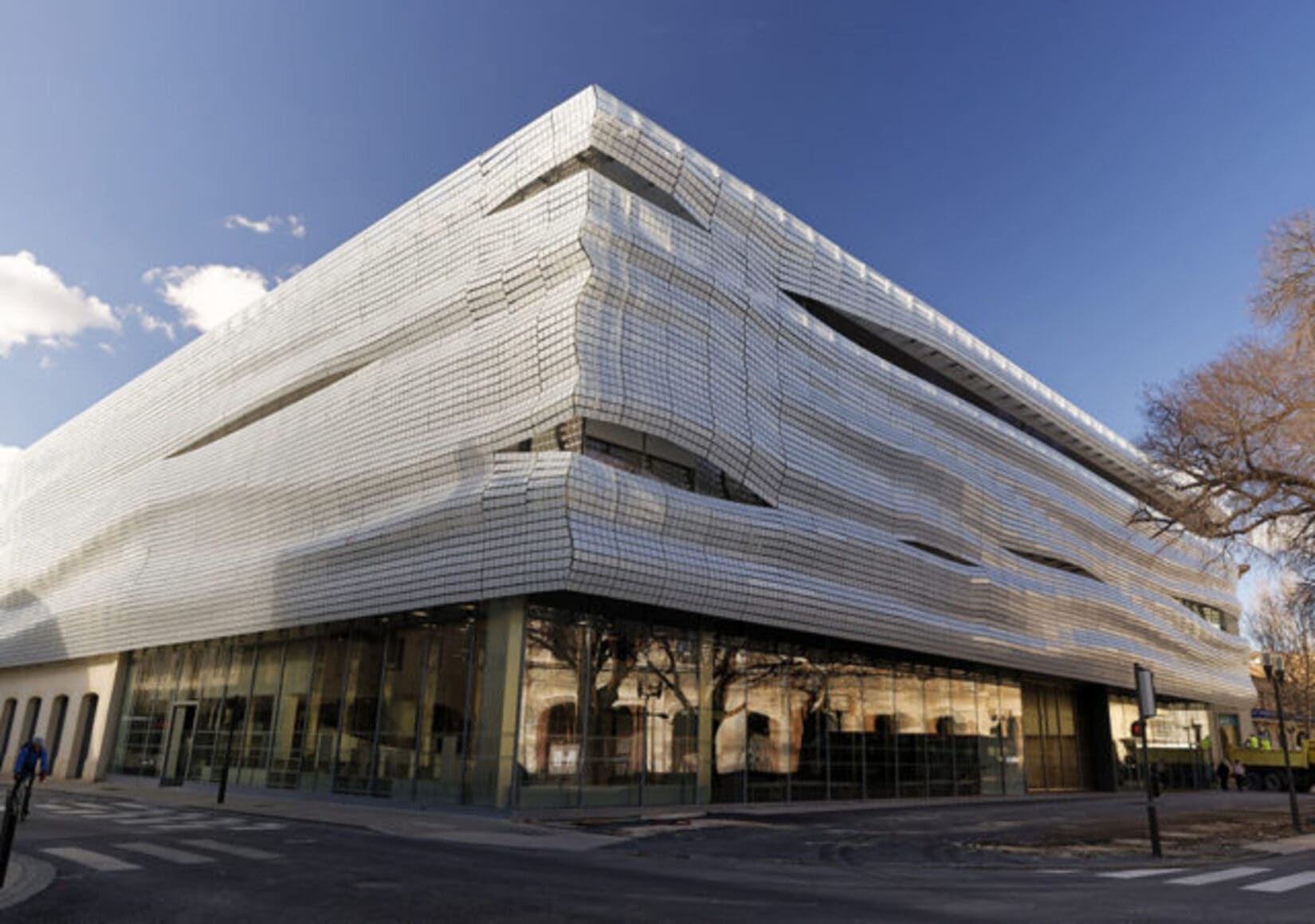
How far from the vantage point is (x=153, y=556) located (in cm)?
3881

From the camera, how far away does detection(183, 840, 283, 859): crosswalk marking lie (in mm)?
13594

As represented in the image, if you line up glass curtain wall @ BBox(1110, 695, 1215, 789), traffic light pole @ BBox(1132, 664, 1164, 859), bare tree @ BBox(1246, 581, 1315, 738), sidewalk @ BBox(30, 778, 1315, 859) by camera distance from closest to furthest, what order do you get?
traffic light pole @ BBox(1132, 664, 1164, 859) → sidewalk @ BBox(30, 778, 1315, 859) → glass curtain wall @ BBox(1110, 695, 1215, 789) → bare tree @ BBox(1246, 581, 1315, 738)

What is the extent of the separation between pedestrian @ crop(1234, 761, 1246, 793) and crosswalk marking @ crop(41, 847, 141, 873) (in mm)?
59978

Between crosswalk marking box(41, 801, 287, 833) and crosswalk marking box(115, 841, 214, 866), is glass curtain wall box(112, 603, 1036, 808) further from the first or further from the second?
crosswalk marking box(115, 841, 214, 866)

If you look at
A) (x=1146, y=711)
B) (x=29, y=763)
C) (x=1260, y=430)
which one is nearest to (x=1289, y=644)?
(x=1260, y=430)

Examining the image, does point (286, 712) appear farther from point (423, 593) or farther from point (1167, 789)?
point (1167, 789)

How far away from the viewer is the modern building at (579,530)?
2495cm

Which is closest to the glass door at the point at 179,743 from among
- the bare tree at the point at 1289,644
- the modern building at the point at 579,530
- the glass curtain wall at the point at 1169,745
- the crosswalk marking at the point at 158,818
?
the modern building at the point at 579,530

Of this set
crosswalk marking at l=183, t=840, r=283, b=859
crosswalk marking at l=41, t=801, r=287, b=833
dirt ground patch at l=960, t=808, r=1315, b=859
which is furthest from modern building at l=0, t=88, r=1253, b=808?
dirt ground patch at l=960, t=808, r=1315, b=859

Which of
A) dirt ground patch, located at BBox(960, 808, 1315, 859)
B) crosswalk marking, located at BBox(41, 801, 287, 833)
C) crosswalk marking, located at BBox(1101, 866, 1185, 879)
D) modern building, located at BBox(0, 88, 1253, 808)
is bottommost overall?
crosswalk marking, located at BBox(41, 801, 287, 833)

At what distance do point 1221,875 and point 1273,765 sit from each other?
48.2m

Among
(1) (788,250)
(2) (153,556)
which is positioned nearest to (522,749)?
(1) (788,250)

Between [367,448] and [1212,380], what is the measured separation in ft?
84.7

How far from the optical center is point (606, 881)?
11.9 metres
